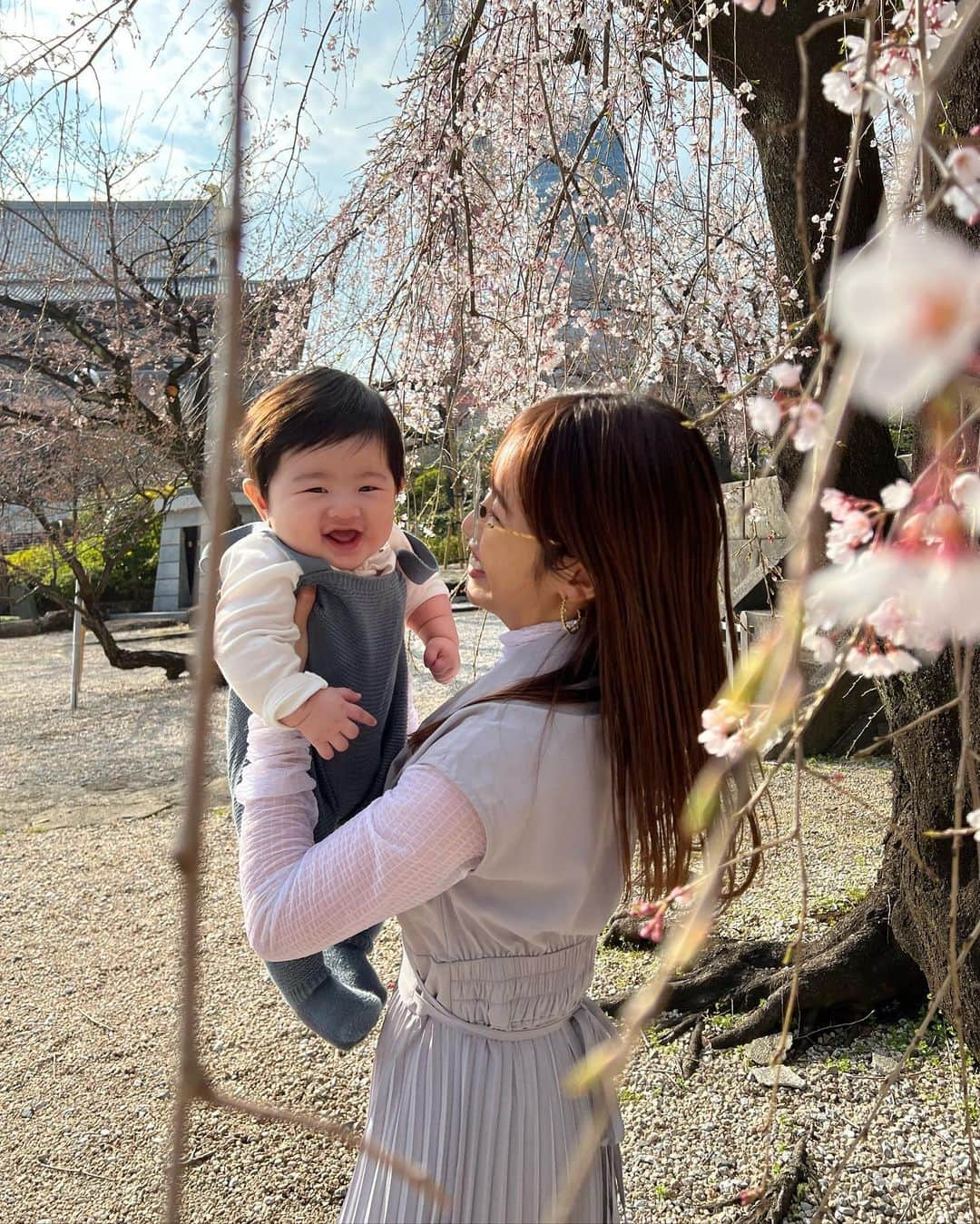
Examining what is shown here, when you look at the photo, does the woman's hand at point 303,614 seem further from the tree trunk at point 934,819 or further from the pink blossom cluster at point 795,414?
the tree trunk at point 934,819

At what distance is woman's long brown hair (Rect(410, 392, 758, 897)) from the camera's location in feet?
3.01

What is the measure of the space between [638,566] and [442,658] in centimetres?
51

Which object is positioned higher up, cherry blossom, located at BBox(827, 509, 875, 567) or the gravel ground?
cherry blossom, located at BBox(827, 509, 875, 567)

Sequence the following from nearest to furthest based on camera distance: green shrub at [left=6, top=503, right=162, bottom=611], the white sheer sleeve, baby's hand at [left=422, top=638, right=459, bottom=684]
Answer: the white sheer sleeve
baby's hand at [left=422, top=638, right=459, bottom=684]
green shrub at [left=6, top=503, right=162, bottom=611]

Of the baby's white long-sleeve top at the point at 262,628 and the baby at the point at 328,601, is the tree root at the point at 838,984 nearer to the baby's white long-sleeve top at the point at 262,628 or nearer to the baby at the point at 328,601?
the baby at the point at 328,601

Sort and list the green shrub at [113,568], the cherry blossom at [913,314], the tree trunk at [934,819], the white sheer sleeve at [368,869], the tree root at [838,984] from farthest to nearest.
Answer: the green shrub at [113,568] → the tree root at [838,984] → the tree trunk at [934,819] → the white sheer sleeve at [368,869] → the cherry blossom at [913,314]

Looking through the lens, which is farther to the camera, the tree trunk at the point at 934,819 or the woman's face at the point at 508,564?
the tree trunk at the point at 934,819

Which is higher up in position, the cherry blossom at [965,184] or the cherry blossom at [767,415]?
the cherry blossom at [965,184]

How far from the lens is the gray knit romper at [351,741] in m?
1.08

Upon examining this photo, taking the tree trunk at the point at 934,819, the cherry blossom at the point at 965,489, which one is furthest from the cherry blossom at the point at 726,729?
the tree trunk at the point at 934,819

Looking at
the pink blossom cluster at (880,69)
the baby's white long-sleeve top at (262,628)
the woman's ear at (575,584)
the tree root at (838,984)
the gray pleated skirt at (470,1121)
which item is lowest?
the tree root at (838,984)

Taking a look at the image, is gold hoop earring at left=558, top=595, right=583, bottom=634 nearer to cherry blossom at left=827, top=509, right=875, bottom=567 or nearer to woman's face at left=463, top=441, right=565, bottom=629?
woman's face at left=463, top=441, right=565, bottom=629

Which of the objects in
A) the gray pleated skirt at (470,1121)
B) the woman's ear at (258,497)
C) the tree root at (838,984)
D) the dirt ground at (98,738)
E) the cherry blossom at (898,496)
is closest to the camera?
the cherry blossom at (898,496)

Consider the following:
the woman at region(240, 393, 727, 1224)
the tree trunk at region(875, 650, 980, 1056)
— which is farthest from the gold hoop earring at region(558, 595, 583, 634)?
the tree trunk at region(875, 650, 980, 1056)
